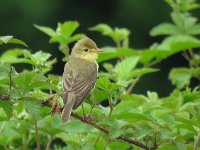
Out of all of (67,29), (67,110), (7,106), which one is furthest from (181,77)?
(7,106)

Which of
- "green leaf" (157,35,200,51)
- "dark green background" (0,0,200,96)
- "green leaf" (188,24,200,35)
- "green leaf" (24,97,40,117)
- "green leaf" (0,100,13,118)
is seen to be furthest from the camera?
"dark green background" (0,0,200,96)

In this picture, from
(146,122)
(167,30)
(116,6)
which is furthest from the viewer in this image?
(116,6)

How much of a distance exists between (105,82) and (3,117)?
505 millimetres

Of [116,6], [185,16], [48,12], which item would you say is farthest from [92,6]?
[185,16]

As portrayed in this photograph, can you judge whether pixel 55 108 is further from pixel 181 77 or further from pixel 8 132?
pixel 181 77

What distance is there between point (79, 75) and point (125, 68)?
282 millimetres

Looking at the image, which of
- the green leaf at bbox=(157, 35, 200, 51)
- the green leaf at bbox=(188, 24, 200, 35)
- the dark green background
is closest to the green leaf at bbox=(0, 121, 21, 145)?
the green leaf at bbox=(157, 35, 200, 51)

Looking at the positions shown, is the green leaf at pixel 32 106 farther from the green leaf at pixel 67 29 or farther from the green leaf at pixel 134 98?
the green leaf at pixel 67 29

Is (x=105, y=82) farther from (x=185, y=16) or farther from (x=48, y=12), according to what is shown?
(x=48, y=12)

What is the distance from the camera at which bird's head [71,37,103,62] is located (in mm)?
5105

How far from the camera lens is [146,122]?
3.74 m

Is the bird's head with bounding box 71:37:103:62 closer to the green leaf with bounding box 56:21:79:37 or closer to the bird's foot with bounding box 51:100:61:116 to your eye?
the green leaf with bounding box 56:21:79:37

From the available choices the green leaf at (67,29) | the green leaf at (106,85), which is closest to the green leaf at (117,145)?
the green leaf at (106,85)

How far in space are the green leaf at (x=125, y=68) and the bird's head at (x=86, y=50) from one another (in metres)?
0.27
